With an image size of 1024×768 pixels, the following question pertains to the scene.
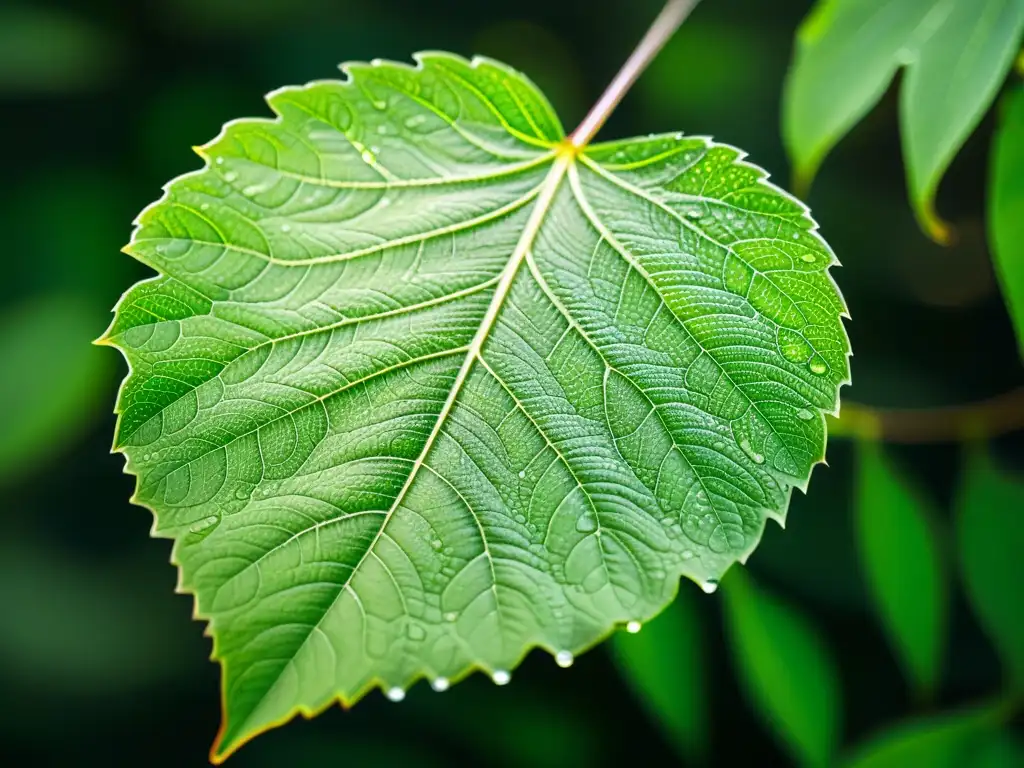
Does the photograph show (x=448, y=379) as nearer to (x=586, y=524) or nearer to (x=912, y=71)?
(x=586, y=524)

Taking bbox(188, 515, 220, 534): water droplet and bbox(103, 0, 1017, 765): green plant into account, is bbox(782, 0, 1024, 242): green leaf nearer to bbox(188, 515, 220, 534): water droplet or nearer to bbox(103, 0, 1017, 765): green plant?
bbox(103, 0, 1017, 765): green plant

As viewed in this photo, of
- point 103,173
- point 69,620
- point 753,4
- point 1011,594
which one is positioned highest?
point 753,4

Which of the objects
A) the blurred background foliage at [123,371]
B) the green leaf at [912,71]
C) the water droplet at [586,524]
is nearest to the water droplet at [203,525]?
the water droplet at [586,524]

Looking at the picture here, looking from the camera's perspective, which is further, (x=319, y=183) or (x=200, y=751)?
(x=200, y=751)

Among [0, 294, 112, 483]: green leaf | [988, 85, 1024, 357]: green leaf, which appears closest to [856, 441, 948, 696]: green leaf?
[988, 85, 1024, 357]: green leaf

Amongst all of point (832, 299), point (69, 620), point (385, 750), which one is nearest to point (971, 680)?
point (385, 750)

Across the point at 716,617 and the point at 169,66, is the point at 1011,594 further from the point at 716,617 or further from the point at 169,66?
the point at 169,66
